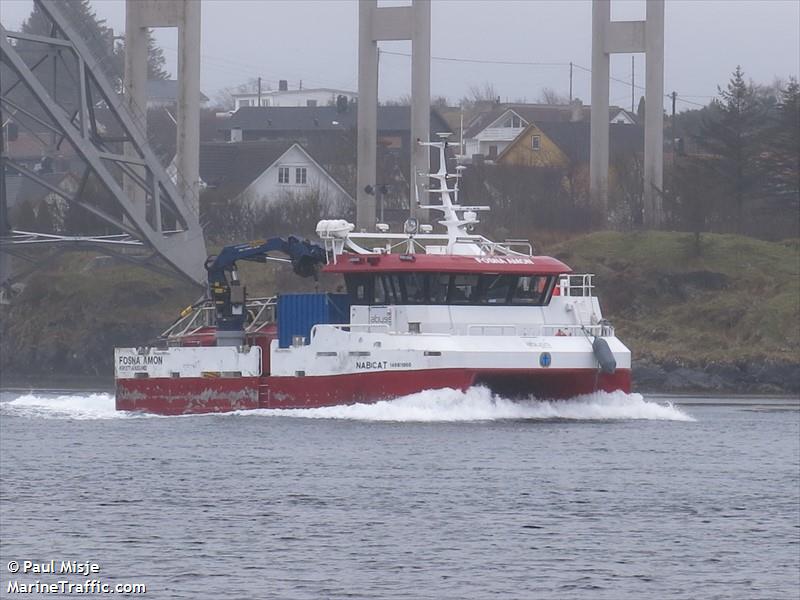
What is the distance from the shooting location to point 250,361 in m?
41.5

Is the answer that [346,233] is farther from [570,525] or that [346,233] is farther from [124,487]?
[570,525]

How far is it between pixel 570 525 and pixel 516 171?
157 ft

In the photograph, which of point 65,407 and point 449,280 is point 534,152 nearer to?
point 65,407

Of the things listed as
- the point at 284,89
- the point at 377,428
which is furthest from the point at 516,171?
the point at 284,89

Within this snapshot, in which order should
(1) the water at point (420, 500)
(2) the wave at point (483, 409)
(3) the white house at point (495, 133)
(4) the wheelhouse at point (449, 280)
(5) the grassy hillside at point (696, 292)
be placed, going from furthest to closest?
(3) the white house at point (495, 133) < (5) the grassy hillside at point (696, 292) < (4) the wheelhouse at point (449, 280) < (2) the wave at point (483, 409) < (1) the water at point (420, 500)

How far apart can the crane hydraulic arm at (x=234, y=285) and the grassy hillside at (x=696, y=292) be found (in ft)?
54.9

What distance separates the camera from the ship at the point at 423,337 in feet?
126

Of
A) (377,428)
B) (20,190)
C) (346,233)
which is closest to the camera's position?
Answer: (377,428)

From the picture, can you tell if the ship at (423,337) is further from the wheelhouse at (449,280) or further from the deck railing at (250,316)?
the deck railing at (250,316)

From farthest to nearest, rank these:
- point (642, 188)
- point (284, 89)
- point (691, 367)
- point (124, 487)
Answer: point (284, 89) → point (642, 188) → point (691, 367) → point (124, 487)

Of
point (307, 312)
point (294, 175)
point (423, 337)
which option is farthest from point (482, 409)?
point (294, 175)

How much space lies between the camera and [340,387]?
130ft

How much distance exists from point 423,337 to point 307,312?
2923mm

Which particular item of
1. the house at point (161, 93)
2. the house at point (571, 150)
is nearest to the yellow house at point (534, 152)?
the house at point (571, 150)
